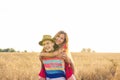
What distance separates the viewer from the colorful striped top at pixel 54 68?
5852mm

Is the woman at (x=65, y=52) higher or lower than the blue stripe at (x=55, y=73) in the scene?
higher

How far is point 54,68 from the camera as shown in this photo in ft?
19.3

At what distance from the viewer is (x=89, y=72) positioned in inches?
530

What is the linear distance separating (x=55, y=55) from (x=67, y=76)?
0.34 metres

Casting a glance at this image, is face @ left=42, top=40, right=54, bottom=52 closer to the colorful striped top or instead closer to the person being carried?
the person being carried

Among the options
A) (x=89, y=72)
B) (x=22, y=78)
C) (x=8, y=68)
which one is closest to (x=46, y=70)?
(x=22, y=78)

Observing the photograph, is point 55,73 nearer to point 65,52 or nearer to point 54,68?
point 54,68

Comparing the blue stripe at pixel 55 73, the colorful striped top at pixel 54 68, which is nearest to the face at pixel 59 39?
the colorful striped top at pixel 54 68

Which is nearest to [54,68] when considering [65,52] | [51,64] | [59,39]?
[51,64]

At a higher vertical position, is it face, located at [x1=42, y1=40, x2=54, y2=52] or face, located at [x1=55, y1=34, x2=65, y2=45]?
face, located at [x1=55, y1=34, x2=65, y2=45]

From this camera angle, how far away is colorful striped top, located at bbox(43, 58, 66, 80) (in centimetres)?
585

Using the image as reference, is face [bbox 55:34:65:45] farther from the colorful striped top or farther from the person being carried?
the colorful striped top

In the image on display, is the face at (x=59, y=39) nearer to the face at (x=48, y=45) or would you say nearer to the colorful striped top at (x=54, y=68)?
the face at (x=48, y=45)

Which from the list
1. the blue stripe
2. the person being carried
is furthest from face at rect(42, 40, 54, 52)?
the blue stripe
